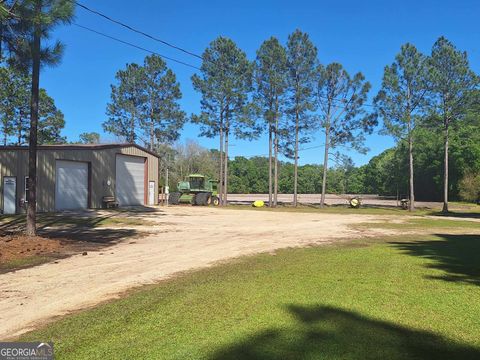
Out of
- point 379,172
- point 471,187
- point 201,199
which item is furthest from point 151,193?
point 379,172

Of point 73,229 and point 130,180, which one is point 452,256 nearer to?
point 73,229

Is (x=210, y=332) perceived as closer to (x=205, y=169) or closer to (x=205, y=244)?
(x=205, y=244)

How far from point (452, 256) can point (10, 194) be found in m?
25.5

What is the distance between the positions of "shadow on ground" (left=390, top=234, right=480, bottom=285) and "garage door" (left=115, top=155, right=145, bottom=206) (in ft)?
80.4

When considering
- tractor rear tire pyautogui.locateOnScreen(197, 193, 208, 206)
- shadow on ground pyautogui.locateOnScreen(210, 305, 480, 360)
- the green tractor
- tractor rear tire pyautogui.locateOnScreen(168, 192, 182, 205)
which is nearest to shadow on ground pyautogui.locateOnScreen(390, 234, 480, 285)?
shadow on ground pyautogui.locateOnScreen(210, 305, 480, 360)

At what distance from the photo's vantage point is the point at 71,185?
28734mm

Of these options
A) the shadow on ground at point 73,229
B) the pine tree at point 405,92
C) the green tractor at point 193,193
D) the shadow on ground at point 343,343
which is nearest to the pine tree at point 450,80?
the pine tree at point 405,92

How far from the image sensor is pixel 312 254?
38.2 feet

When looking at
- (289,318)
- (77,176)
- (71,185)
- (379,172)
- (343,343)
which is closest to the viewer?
(343,343)

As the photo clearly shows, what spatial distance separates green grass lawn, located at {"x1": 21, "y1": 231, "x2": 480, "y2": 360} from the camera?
4.38 metres

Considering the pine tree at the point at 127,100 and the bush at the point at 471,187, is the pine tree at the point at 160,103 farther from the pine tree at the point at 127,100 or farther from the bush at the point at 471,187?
the bush at the point at 471,187

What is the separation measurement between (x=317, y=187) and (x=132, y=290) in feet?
345

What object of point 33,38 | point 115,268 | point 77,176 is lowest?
point 115,268

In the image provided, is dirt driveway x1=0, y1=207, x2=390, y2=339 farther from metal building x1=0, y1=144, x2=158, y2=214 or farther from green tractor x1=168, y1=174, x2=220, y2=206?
green tractor x1=168, y1=174, x2=220, y2=206
